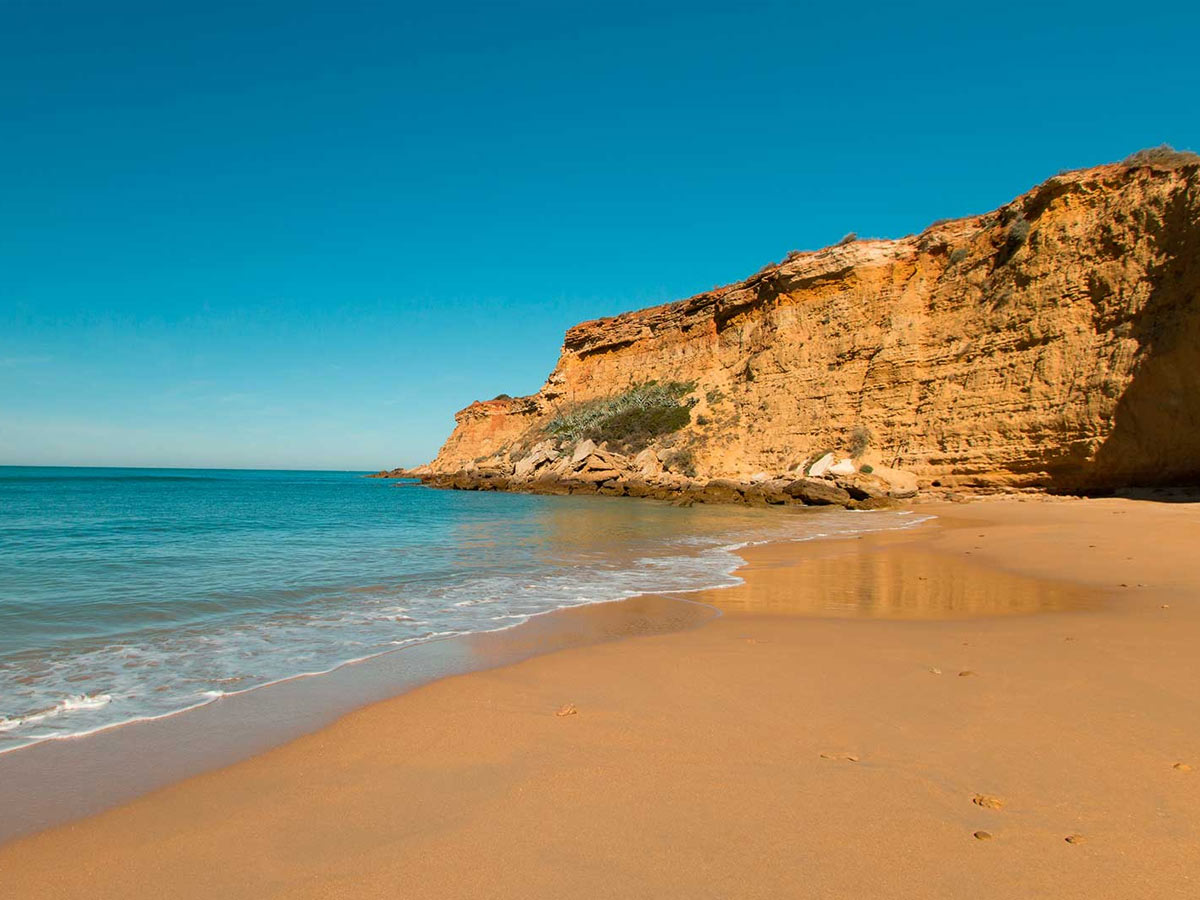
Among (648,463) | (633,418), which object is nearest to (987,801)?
(648,463)

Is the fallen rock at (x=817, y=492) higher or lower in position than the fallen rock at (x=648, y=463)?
lower

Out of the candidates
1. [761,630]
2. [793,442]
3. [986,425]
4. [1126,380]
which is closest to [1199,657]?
[761,630]

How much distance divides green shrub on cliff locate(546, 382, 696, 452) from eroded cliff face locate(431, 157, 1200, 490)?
4.93 feet

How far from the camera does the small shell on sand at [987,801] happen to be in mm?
2506

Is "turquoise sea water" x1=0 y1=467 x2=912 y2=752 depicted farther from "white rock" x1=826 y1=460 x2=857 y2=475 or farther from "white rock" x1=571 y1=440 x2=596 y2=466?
"white rock" x1=571 y1=440 x2=596 y2=466

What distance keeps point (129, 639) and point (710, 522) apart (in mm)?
14693

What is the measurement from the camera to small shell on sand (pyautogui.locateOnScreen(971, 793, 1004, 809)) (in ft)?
8.22

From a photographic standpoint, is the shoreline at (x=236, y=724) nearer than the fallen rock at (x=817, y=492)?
Yes

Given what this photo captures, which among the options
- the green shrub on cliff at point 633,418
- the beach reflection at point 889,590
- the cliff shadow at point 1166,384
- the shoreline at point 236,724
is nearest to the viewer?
the shoreline at point 236,724

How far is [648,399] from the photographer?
1714 inches

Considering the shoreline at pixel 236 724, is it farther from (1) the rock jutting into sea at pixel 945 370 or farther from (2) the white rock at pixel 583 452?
(2) the white rock at pixel 583 452

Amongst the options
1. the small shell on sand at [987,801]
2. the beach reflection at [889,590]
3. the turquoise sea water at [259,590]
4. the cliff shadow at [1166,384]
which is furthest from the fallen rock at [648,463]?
the small shell on sand at [987,801]

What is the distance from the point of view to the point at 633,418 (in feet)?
136

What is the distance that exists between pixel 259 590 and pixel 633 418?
1341 inches
